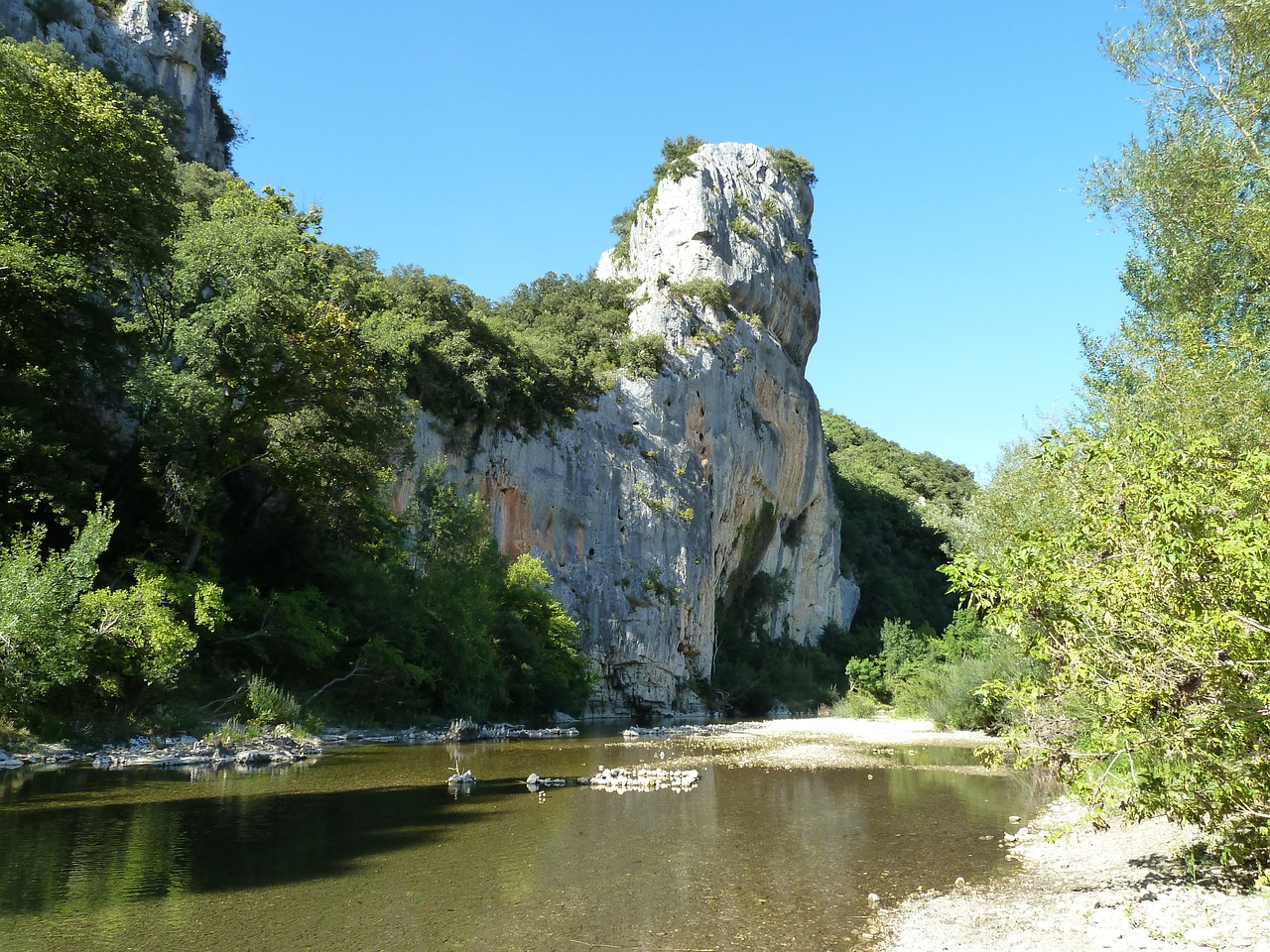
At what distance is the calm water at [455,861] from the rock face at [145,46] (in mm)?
38452

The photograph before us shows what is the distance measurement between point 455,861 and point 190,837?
9.65 feet

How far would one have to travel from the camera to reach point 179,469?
1888 centimetres

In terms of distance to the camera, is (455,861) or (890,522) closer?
(455,861)

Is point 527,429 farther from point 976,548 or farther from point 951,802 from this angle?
point 951,802

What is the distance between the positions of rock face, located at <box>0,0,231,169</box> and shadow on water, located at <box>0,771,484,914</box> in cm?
3884

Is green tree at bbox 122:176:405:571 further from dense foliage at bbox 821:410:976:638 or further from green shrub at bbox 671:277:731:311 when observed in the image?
dense foliage at bbox 821:410:976:638

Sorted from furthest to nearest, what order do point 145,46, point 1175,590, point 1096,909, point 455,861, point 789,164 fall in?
point 789,164 → point 145,46 → point 455,861 → point 1096,909 → point 1175,590

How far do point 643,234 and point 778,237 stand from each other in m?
9.19

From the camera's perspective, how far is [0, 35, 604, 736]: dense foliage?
1612 centimetres

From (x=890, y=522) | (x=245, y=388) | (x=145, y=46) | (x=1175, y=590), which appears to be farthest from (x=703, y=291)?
(x=1175, y=590)

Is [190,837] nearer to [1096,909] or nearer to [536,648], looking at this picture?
[1096,909]

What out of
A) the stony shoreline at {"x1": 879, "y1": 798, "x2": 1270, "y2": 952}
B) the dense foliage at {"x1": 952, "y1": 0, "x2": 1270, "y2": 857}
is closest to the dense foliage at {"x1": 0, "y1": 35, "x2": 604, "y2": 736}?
the stony shoreline at {"x1": 879, "y1": 798, "x2": 1270, "y2": 952}

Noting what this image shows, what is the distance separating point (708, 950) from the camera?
6.13 metres

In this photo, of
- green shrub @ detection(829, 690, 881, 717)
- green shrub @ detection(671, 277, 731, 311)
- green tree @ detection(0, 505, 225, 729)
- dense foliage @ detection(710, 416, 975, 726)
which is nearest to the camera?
green tree @ detection(0, 505, 225, 729)
